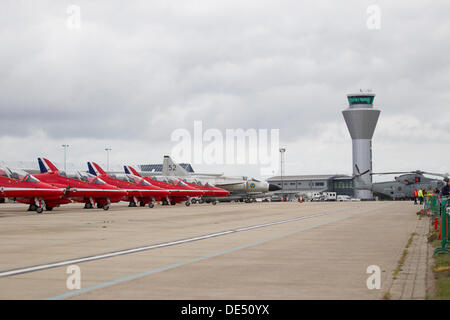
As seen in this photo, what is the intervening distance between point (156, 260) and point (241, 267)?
78.4 inches

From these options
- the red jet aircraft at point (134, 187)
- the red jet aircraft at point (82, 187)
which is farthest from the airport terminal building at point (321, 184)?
the red jet aircraft at point (82, 187)

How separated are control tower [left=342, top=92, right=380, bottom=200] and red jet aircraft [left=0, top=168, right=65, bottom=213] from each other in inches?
6390

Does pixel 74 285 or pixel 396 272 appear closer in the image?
pixel 74 285

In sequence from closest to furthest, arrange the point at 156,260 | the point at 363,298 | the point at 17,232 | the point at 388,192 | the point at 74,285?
the point at 363,298
the point at 74,285
the point at 156,260
the point at 17,232
the point at 388,192

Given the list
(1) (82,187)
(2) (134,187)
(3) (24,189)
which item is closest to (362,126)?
(2) (134,187)

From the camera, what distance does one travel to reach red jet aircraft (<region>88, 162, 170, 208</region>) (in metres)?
46.1

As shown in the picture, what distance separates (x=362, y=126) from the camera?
620ft

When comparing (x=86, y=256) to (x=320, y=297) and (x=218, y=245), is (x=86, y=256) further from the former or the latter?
(x=320, y=297)

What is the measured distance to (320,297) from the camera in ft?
25.3

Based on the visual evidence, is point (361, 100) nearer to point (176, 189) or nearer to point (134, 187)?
point (176, 189)

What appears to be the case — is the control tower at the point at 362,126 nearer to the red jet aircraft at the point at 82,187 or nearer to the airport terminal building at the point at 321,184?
the airport terminal building at the point at 321,184

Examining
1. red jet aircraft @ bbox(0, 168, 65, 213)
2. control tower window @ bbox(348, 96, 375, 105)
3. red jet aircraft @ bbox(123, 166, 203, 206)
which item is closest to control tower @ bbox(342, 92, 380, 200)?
control tower window @ bbox(348, 96, 375, 105)

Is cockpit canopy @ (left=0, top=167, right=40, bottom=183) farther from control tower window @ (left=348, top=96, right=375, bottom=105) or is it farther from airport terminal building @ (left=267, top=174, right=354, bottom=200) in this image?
control tower window @ (left=348, top=96, right=375, bottom=105)
